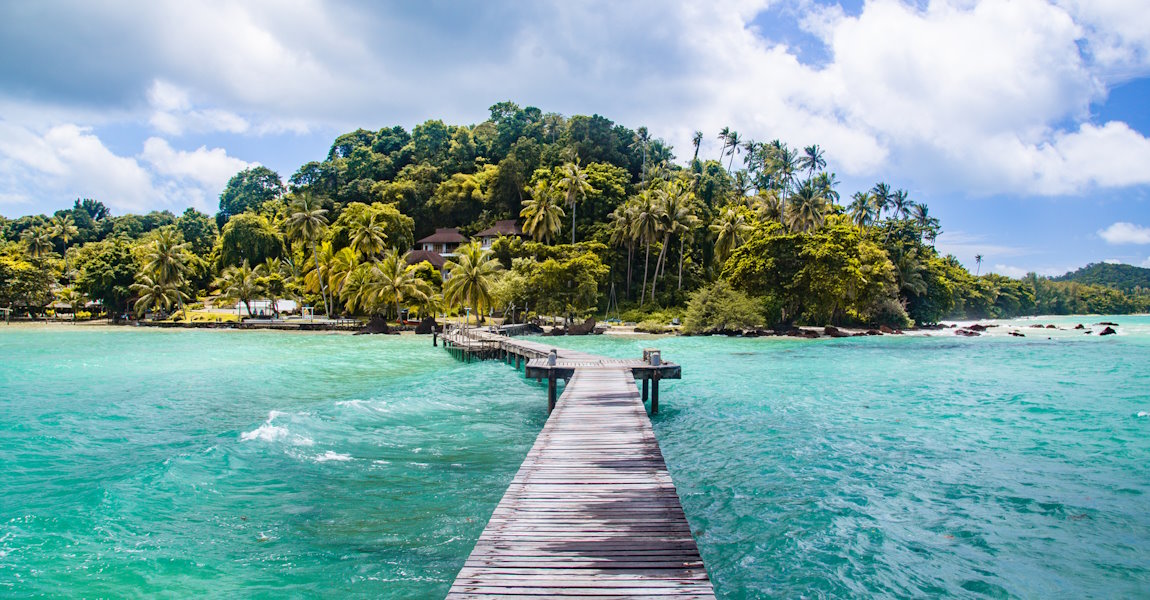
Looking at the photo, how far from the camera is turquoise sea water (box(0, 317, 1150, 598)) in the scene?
7391 millimetres

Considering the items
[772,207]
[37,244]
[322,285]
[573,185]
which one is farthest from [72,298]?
[772,207]

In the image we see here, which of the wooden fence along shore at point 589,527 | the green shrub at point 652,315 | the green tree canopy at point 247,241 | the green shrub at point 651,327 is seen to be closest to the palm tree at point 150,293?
the green tree canopy at point 247,241

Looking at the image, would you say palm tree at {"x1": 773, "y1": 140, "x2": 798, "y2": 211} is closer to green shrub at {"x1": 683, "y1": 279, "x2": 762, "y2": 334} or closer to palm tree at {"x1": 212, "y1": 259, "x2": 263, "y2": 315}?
green shrub at {"x1": 683, "y1": 279, "x2": 762, "y2": 334}

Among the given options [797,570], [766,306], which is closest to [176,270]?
[766,306]

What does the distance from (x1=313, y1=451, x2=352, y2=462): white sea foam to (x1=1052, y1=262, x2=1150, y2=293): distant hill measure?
186m

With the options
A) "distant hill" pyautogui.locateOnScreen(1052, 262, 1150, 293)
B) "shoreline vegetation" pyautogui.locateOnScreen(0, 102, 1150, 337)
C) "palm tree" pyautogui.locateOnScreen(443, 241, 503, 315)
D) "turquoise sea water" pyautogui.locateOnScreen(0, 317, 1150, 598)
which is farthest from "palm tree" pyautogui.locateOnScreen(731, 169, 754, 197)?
"distant hill" pyautogui.locateOnScreen(1052, 262, 1150, 293)

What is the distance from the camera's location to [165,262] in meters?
58.2

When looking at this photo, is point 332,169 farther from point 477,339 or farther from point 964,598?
point 964,598

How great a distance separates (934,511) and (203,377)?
26264mm

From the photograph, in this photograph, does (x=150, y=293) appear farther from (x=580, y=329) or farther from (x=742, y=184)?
(x=742, y=184)

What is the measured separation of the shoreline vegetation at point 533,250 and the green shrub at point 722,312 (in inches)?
6.0

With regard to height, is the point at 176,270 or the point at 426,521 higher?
the point at 176,270

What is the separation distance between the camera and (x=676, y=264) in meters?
63.9

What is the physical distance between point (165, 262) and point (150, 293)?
11.8 feet
